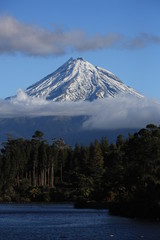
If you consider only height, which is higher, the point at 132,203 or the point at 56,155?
the point at 56,155

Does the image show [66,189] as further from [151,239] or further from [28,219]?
[151,239]

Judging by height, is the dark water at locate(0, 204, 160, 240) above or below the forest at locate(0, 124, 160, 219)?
below

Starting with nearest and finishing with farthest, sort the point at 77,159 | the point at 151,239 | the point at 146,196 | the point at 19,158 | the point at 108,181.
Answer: the point at 151,239 < the point at 146,196 < the point at 108,181 < the point at 19,158 < the point at 77,159

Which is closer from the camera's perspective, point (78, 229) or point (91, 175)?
point (78, 229)

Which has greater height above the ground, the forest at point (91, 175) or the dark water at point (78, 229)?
the forest at point (91, 175)

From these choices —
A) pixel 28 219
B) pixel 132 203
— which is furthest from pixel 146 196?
pixel 28 219

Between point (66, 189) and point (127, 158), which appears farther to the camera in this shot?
point (66, 189)

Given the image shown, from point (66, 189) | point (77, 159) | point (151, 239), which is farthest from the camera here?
point (77, 159)
